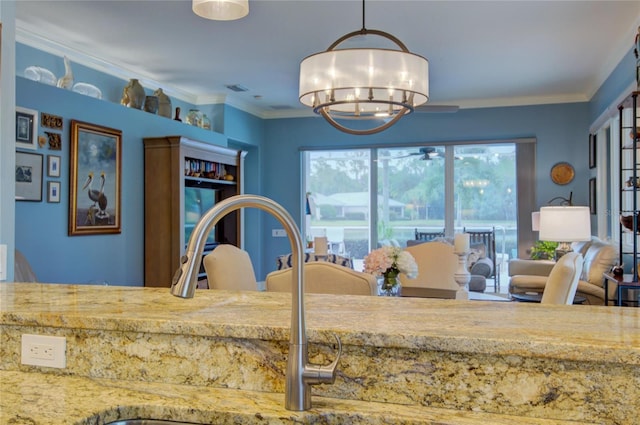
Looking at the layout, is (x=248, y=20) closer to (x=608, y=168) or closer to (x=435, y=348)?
(x=435, y=348)

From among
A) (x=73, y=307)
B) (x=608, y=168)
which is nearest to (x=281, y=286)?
(x=73, y=307)

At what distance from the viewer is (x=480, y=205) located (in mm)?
7309

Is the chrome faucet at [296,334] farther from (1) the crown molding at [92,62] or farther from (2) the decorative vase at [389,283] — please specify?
(1) the crown molding at [92,62]

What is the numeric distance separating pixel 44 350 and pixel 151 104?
177 inches

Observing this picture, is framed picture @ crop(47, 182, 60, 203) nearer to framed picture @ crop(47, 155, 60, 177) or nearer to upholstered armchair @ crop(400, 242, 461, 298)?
framed picture @ crop(47, 155, 60, 177)

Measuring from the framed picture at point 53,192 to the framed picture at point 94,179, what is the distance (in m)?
0.13

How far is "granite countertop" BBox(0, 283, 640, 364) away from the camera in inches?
40.3

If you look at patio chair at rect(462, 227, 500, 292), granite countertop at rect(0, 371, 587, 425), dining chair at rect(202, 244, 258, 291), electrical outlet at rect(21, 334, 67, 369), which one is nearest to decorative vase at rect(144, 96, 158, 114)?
dining chair at rect(202, 244, 258, 291)

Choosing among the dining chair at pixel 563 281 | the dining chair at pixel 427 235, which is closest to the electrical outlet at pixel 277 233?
the dining chair at pixel 427 235

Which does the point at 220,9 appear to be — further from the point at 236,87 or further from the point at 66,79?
the point at 236,87

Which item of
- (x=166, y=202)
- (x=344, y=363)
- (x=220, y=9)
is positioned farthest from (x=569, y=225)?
(x=344, y=363)

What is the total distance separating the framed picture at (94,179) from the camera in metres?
4.45

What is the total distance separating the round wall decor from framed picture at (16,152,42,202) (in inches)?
231

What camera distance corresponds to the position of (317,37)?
179 inches
